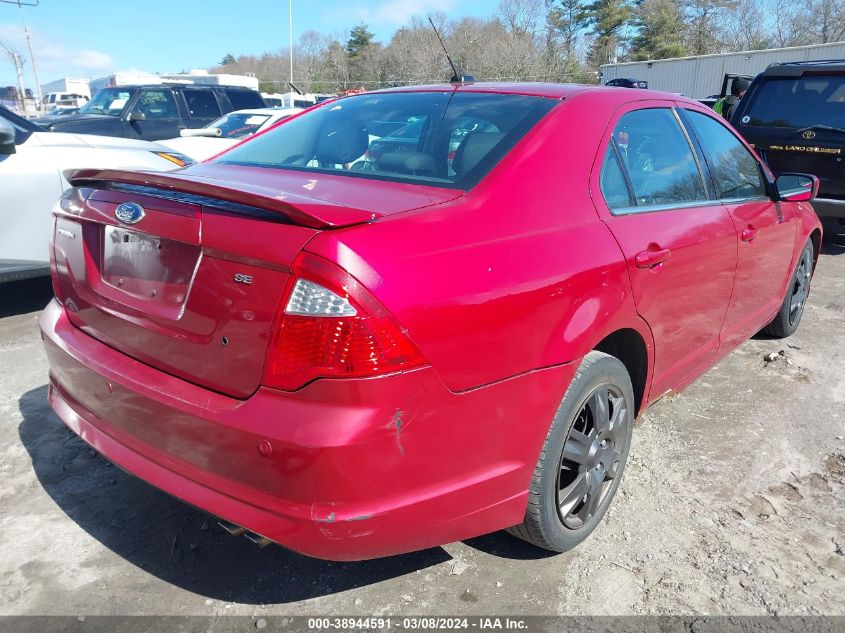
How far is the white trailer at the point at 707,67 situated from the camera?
73.5ft

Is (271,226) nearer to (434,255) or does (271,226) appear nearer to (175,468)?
(434,255)

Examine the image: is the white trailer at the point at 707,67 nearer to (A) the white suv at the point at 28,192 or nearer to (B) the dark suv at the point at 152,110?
(B) the dark suv at the point at 152,110

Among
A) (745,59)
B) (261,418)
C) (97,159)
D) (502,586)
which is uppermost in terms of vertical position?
(745,59)

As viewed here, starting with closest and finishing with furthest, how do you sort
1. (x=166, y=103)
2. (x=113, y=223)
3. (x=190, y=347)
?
(x=190, y=347)
(x=113, y=223)
(x=166, y=103)

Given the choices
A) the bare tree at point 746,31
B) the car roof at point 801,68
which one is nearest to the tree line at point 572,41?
the bare tree at point 746,31

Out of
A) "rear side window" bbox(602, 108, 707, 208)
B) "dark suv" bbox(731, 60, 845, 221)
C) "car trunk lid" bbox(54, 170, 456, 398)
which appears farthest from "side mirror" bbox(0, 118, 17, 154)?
"dark suv" bbox(731, 60, 845, 221)

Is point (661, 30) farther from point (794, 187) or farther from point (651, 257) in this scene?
point (651, 257)

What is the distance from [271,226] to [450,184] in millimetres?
686

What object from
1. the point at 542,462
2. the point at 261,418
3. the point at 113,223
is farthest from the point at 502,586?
the point at 113,223

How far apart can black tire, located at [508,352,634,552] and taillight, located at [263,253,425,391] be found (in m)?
0.78

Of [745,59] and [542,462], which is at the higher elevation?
[745,59]

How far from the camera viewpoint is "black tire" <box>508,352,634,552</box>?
90.0 inches

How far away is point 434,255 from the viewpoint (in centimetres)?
189

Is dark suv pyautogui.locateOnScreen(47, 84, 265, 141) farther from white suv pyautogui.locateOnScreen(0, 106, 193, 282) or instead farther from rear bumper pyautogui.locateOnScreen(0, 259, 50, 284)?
rear bumper pyautogui.locateOnScreen(0, 259, 50, 284)
